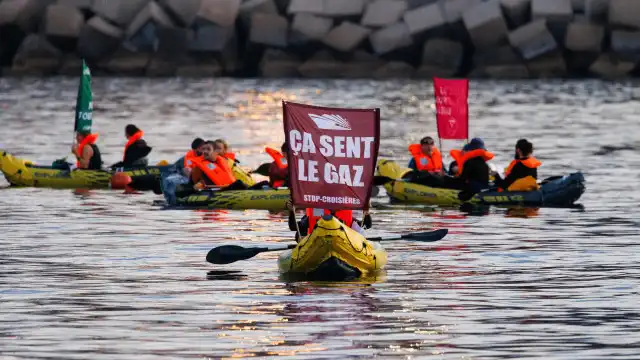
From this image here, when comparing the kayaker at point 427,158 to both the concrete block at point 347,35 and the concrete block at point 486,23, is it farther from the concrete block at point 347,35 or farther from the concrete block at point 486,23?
the concrete block at point 347,35

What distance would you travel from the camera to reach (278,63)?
114 meters

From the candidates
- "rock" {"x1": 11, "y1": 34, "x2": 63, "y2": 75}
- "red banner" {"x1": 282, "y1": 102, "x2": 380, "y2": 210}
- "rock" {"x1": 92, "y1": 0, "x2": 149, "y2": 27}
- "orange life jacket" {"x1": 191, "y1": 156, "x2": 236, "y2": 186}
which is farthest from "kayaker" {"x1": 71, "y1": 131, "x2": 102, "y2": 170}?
"rock" {"x1": 11, "y1": 34, "x2": 63, "y2": 75}

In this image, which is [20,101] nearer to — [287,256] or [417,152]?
[417,152]

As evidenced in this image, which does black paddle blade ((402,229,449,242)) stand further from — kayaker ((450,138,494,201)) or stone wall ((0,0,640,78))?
stone wall ((0,0,640,78))

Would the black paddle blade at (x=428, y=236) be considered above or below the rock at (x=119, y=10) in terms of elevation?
below

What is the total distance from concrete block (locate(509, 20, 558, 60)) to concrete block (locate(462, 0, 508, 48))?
2.90 feet

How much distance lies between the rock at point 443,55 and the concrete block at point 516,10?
12.1ft

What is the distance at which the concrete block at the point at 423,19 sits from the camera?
10738cm

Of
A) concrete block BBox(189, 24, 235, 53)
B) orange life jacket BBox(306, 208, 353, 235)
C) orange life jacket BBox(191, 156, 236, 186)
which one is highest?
concrete block BBox(189, 24, 235, 53)

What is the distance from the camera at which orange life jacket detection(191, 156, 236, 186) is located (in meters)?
41.5

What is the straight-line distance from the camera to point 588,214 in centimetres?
4106

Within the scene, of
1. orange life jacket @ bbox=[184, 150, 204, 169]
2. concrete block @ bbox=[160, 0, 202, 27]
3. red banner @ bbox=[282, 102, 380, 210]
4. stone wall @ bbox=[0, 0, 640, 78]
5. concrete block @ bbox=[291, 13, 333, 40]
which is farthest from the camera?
concrete block @ bbox=[160, 0, 202, 27]

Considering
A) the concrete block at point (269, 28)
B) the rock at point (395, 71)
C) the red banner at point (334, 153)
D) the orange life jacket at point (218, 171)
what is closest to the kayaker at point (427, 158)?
the orange life jacket at point (218, 171)

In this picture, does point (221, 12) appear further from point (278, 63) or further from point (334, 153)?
point (334, 153)
